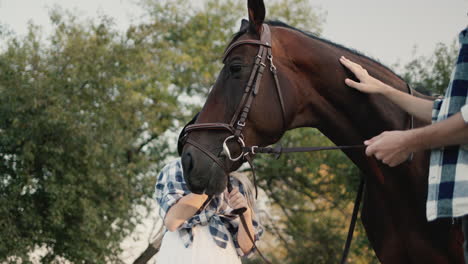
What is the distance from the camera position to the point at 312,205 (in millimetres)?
23703

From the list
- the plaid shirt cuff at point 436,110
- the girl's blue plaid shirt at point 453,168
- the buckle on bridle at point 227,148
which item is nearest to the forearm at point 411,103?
the plaid shirt cuff at point 436,110

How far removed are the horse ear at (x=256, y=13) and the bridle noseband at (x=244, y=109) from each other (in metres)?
0.08

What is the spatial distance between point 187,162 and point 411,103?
132cm

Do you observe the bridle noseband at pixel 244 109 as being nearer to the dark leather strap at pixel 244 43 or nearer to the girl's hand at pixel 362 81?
the dark leather strap at pixel 244 43

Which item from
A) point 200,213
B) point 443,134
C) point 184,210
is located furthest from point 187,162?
point 443,134

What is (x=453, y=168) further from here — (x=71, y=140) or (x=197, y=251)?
(x=71, y=140)

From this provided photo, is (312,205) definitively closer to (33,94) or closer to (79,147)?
(79,147)

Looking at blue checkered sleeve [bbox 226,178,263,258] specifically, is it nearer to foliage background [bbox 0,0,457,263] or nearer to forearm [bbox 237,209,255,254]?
forearm [bbox 237,209,255,254]

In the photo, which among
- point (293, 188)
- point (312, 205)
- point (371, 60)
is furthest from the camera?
point (312, 205)

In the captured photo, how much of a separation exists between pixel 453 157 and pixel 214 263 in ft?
6.83

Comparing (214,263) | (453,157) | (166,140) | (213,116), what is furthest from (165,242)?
(166,140)

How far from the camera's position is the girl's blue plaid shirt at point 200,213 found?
148 inches

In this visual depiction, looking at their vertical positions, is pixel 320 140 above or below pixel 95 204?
below

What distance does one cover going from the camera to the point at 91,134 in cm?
1381
